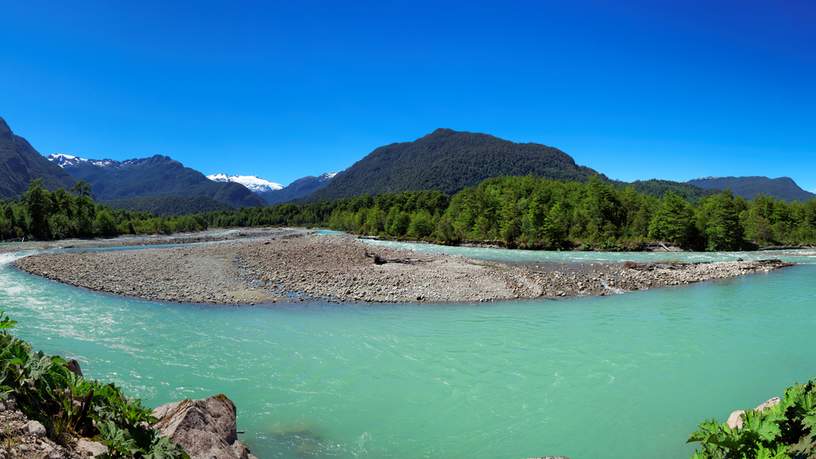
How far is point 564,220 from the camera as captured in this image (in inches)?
2653

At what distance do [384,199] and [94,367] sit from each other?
119298mm

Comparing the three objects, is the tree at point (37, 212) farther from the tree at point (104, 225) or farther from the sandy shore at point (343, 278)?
the sandy shore at point (343, 278)

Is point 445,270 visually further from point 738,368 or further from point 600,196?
point 600,196

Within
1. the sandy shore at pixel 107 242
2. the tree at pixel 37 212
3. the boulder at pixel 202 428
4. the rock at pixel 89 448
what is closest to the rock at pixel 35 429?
the rock at pixel 89 448

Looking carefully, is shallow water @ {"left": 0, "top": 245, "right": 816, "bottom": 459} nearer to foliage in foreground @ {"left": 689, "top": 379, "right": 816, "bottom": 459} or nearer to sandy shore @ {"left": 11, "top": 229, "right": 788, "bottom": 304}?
sandy shore @ {"left": 11, "top": 229, "right": 788, "bottom": 304}

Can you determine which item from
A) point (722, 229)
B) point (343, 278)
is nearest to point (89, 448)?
point (343, 278)

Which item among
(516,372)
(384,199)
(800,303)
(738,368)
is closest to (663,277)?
(800,303)

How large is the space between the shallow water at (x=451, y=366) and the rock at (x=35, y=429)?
4.31 meters

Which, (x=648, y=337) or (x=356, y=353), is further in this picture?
(x=648, y=337)

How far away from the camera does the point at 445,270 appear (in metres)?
28.2

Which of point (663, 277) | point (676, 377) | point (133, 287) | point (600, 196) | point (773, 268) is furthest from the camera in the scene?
point (600, 196)

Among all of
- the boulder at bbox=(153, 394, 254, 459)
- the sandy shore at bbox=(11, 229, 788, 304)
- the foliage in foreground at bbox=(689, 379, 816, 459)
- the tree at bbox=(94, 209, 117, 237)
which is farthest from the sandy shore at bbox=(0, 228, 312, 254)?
the foliage in foreground at bbox=(689, 379, 816, 459)

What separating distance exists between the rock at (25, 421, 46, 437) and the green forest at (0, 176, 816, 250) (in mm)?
62329

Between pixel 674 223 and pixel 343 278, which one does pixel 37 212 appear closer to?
pixel 343 278
